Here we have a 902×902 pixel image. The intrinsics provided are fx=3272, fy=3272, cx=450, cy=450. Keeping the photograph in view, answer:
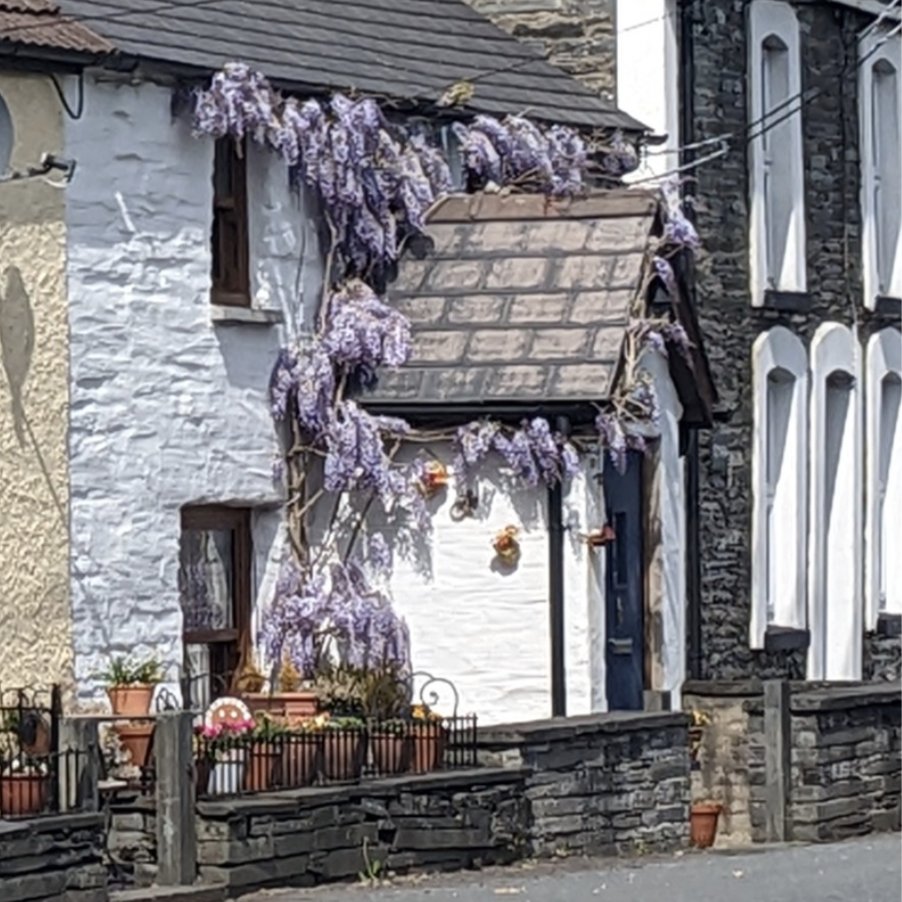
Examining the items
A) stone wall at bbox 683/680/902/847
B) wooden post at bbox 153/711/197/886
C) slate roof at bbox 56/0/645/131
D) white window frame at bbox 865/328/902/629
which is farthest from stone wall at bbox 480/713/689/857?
white window frame at bbox 865/328/902/629

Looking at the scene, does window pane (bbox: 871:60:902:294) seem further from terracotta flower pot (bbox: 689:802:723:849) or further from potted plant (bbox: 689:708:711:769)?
terracotta flower pot (bbox: 689:802:723:849)

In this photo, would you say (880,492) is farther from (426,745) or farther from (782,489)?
(426,745)

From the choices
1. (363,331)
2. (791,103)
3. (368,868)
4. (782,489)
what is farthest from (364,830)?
(791,103)

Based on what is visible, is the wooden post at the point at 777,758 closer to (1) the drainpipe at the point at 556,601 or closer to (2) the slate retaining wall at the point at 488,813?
(2) the slate retaining wall at the point at 488,813

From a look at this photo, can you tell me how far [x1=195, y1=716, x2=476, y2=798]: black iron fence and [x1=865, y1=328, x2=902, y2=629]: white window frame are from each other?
28.6 feet

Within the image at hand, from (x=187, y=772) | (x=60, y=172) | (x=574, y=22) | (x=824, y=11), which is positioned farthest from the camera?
(x=824, y=11)

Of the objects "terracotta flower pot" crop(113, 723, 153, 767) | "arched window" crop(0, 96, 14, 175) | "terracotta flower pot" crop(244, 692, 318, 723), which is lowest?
"terracotta flower pot" crop(113, 723, 153, 767)

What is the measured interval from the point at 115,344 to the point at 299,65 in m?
2.93

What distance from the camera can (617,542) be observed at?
22766mm

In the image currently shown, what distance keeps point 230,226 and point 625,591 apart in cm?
394

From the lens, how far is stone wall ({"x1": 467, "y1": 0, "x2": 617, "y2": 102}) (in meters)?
25.3

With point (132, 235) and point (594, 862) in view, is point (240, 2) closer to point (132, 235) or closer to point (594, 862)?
→ point (132, 235)

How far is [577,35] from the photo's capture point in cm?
2542

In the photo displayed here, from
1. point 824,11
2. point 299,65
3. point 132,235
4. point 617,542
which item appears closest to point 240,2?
point 299,65
